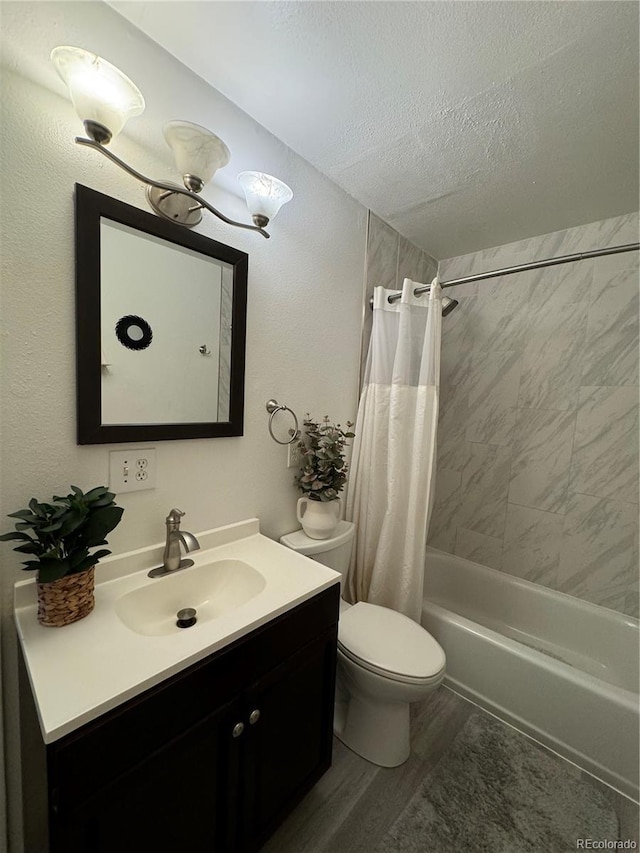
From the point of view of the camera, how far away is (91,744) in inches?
23.0

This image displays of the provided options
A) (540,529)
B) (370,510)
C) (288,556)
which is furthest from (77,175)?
(540,529)

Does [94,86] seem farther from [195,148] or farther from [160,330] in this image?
[160,330]

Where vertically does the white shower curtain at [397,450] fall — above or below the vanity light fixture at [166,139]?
below

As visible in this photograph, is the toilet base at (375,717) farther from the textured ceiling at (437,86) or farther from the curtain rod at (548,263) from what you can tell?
the textured ceiling at (437,86)

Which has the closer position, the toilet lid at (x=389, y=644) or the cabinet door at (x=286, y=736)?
the cabinet door at (x=286, y=736)

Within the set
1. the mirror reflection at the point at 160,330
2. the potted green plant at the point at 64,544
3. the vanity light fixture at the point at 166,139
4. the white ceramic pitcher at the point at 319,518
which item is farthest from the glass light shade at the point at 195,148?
the white ceramic pitcher at the point at 319,518

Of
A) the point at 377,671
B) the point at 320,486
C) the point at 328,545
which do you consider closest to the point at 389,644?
the point at 377,671

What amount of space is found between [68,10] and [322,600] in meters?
1.65

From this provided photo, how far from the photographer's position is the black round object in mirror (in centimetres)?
96

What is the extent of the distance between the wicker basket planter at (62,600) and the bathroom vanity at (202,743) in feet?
0.09

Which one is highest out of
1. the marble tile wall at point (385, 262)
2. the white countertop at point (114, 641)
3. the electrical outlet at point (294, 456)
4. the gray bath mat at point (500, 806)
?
the marble tile wall at point (385, 262)

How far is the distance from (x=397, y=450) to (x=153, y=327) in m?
1.15

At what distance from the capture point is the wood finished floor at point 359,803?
3.49 ft

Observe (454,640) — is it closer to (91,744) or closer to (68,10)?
(91,744)
